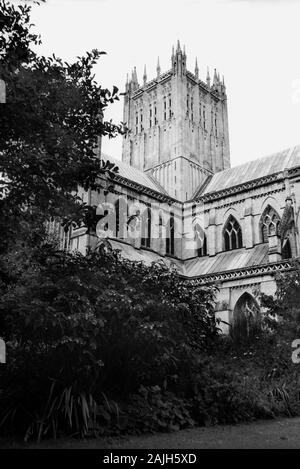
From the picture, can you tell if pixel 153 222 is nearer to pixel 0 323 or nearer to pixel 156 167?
pixel 156 167

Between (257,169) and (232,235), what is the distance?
6.36 metres

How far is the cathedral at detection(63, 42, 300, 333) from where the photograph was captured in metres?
28.9

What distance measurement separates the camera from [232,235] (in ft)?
114

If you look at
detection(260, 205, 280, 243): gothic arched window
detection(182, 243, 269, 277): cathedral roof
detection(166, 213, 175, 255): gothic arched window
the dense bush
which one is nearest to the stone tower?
detection(166, 213, 175, 255): gothic arched window

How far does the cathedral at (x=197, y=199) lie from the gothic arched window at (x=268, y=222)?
0.07 metres

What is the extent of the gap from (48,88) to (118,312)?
4.07 m

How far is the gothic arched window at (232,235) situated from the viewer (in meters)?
34.2

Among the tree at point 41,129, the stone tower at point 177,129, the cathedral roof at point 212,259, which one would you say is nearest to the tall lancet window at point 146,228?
the cathedral roof at point 212,259

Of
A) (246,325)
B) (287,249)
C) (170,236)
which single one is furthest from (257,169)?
(246,325)

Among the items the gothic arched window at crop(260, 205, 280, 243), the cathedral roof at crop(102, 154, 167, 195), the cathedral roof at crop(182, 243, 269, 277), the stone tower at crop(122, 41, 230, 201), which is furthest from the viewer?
the stone tower at crop(122, 41, 230, 201)

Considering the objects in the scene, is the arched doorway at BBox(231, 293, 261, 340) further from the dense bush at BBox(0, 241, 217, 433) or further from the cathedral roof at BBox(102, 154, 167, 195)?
the cathedral roof at BBox(102, 154, 167, 195)

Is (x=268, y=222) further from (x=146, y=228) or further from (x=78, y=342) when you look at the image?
(x=78, y=342)

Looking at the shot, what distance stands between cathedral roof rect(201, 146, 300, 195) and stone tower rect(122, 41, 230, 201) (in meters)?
2.68
